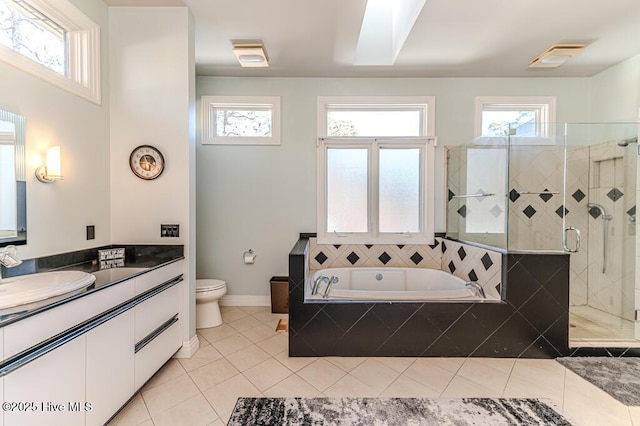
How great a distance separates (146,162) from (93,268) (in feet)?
2.78

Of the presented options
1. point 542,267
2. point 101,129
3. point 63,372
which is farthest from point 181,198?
point 542,267

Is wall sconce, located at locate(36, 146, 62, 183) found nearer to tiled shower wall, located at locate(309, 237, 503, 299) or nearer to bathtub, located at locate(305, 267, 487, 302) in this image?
bathtub, located at locate(305, 267, 487, 302)

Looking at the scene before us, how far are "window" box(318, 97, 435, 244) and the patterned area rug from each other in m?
1.56

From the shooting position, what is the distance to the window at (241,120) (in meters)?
3.16

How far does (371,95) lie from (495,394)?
2951 mm

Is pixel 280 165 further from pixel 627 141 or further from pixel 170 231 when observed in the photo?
pixel 627 141

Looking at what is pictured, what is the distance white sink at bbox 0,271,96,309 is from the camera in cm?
104

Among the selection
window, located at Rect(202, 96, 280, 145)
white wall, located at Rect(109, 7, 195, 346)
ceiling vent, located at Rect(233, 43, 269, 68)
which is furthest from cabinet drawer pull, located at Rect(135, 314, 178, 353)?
ceiling vent, located at Rect(233, 43, 269, 68)

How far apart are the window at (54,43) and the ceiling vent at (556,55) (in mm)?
3842

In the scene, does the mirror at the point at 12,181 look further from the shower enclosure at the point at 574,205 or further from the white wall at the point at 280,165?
the shower enclosure at the point at 574,205

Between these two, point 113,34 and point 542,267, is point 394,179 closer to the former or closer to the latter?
point 542,267

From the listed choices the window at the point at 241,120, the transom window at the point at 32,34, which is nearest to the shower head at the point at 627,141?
the window at the point at 241,120

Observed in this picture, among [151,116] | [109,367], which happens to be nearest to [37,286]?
[109,367]

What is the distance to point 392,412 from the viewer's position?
1.58 m
